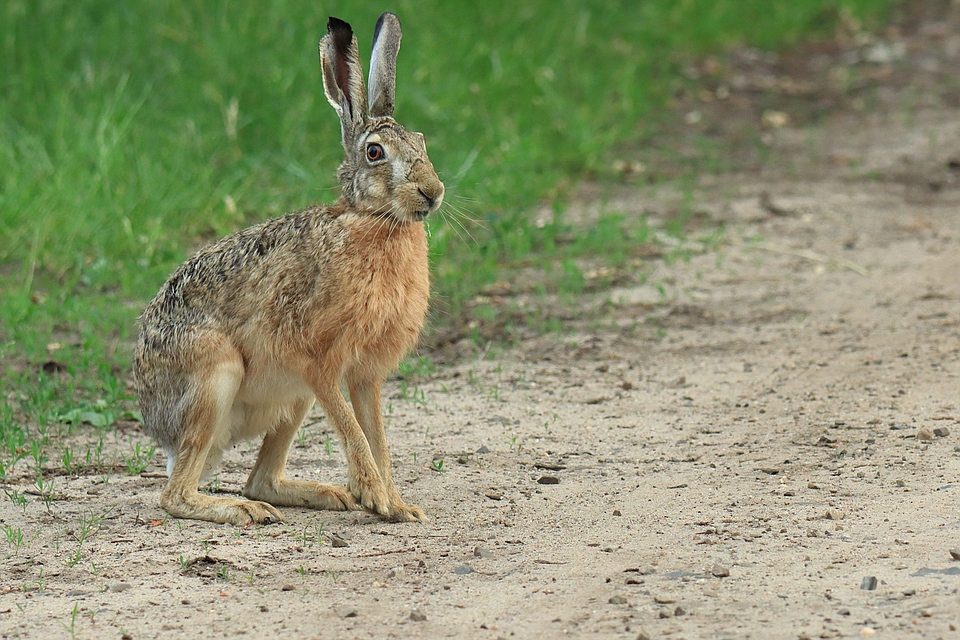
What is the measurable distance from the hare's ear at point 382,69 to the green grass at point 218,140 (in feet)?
6.24

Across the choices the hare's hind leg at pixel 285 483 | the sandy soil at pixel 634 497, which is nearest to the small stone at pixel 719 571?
the sandy soil at pixel 634 497

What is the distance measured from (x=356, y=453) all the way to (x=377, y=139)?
99cm

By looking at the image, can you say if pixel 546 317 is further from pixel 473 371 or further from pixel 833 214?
pixel 833 214

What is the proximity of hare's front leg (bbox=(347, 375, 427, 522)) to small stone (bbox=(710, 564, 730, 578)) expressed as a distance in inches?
40.7

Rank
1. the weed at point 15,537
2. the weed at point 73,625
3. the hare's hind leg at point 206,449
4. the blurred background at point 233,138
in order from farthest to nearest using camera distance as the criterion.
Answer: the blurred background at point 233,138 < the hare's hind leg at point 206,449 < the weed at point 15,537 < the weed at point 73,625

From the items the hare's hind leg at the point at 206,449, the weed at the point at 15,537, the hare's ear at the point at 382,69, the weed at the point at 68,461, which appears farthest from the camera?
the weed at the point at 68,461

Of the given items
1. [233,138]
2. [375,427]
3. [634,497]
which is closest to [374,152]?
[375,427]

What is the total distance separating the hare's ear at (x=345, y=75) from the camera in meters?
4.36

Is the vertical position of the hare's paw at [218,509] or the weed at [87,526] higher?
the hare's paw at [218,509]

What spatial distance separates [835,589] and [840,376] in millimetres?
2205

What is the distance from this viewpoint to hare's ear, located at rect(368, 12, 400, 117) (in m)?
4.35

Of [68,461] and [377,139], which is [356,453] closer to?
[377,139]

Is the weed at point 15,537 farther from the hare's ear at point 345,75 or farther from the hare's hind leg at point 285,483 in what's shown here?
the hare's ear at point 345,75

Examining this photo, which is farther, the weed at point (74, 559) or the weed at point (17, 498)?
the weed at point (17, 498)
